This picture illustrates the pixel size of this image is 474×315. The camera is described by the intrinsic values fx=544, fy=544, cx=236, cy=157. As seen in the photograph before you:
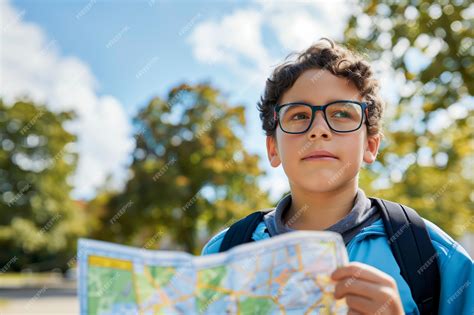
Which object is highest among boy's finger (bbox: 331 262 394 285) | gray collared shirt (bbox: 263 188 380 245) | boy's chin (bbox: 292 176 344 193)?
boy's chin (bbox: 292 176 344 193)

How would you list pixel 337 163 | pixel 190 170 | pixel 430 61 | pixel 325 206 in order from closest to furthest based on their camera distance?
pixel 337 163, pixel 325 206, pixel 430 61, pixel 190 170

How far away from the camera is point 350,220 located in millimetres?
1844

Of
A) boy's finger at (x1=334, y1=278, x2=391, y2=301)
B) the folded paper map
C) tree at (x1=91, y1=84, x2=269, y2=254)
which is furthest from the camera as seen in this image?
tree at (x1=91, y1=84, x2=269, y2=254)

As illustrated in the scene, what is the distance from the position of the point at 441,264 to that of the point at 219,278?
0.83 meters

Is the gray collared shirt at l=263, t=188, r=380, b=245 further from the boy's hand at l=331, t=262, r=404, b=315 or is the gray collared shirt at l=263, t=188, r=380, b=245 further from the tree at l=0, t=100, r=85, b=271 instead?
the tree at l=0, t=100, r=85, b=271

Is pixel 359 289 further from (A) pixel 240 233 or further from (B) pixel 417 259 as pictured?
(A) pixel 240 233

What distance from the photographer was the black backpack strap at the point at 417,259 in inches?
64.7

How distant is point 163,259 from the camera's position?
3.88ft

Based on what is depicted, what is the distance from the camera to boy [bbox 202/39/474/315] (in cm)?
169

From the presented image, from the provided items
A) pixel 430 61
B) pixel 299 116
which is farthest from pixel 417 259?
pixel 430 61

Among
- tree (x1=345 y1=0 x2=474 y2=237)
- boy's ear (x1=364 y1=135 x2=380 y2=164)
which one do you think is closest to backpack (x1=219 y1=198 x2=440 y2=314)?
boy's ear (x1=364 y1=135 x2=380 y2=164)

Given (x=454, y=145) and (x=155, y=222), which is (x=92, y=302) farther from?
(x=155, y=222)

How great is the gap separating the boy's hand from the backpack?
395mm

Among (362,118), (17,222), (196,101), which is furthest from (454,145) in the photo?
(17,222)
